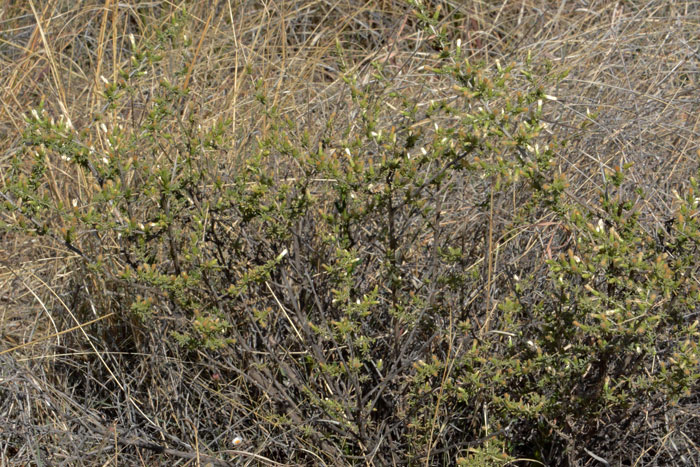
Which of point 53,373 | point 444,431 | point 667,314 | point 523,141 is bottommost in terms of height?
point 53,373

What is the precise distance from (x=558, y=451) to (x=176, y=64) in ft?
7.41

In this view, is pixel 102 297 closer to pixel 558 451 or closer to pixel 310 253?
pixel 310 253

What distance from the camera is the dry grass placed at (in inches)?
90.1

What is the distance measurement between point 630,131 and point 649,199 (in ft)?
1.52

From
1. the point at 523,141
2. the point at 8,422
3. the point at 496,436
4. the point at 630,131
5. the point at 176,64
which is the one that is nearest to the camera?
the point at 523,141

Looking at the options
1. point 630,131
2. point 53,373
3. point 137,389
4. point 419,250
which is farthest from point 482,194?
point 53,373

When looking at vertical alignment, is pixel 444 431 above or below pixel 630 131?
below

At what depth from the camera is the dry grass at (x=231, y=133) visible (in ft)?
7.51

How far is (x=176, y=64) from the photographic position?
3424 mm

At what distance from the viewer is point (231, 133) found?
9.36 feet

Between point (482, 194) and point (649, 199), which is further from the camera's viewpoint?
point (482, 194)

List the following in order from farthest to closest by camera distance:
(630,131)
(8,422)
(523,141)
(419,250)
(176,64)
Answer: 1. (176,64)
2. (630,131)
3. (419,250)
4. (8,422)
5. (523,141)

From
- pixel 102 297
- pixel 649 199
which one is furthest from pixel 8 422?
pixel 649 199

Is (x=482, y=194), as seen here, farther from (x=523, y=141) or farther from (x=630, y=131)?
(x=523, y=141)
